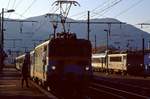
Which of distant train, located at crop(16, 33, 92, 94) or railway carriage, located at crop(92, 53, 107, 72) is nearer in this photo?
distant train, located at crop(16, 33, 92, 94)

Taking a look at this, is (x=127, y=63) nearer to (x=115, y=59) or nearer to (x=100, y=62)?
(x=115, y=59)

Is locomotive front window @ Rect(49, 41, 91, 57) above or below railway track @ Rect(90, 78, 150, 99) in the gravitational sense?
above

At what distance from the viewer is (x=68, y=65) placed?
91.4ft

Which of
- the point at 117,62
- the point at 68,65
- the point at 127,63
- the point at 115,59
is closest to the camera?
the point at 68,65

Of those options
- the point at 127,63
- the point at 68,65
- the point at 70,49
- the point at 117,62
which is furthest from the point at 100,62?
the point at 68,65

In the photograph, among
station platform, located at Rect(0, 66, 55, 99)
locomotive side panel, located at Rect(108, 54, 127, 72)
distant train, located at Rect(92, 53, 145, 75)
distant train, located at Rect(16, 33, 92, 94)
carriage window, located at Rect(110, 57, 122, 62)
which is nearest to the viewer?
station platform, located at Rect(0, 66, 55, 99)

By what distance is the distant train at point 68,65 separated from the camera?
90.5ft

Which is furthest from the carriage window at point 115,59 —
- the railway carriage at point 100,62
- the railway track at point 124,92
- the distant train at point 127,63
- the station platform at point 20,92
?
the station platform at point 20,92

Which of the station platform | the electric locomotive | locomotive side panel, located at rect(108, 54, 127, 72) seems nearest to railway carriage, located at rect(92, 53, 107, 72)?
locomotive side panel, located at rect(108, 54, 127, 72)

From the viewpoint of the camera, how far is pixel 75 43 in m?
28.6

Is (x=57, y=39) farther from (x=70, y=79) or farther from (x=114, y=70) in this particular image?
(x=114, y=70)

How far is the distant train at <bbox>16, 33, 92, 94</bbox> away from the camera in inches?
1086

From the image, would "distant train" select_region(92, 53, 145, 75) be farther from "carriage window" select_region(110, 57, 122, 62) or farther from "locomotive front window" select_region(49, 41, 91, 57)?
"locomotive front window" select_region(49, 41, 91, 57)

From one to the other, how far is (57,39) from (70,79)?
2.54 m
